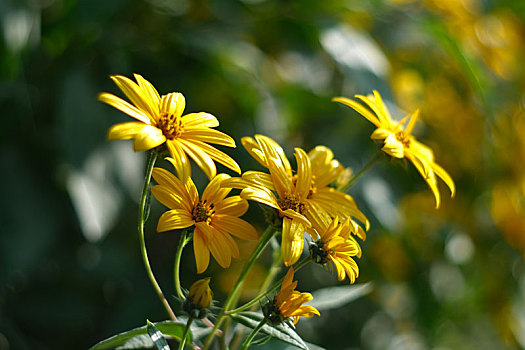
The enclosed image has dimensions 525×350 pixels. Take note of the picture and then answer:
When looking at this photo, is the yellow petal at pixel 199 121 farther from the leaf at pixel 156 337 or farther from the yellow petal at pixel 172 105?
the leaf at pixel 156 337

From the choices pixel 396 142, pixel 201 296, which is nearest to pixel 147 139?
pixel 201 296

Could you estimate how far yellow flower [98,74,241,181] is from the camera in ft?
1.69

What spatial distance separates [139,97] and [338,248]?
0.27m

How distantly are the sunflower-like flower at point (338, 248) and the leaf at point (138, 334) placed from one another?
168 mm

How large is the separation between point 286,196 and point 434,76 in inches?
48.2

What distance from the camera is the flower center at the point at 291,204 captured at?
0.56 meters

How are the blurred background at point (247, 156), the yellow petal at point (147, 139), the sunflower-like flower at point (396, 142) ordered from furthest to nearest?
the blurred background at point (247, 156)
the sunflower-like flower at point (396, 142)
the yellow petal at point (147, 139)

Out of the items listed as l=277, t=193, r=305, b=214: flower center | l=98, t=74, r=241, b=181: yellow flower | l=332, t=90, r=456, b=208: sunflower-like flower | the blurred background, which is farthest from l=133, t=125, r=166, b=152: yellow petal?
the blurred background

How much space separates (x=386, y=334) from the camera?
1596mm

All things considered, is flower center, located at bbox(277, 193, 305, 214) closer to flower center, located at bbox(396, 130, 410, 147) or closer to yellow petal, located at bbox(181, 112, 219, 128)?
yellow petal, located at bbox(181, 112, 219, 128)

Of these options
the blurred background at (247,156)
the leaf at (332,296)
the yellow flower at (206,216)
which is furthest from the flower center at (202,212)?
the blurred background at (247,156)

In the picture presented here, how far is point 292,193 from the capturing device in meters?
0.58

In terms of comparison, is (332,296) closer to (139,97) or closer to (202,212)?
(202,212)

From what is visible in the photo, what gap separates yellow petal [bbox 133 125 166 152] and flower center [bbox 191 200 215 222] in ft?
0.30
